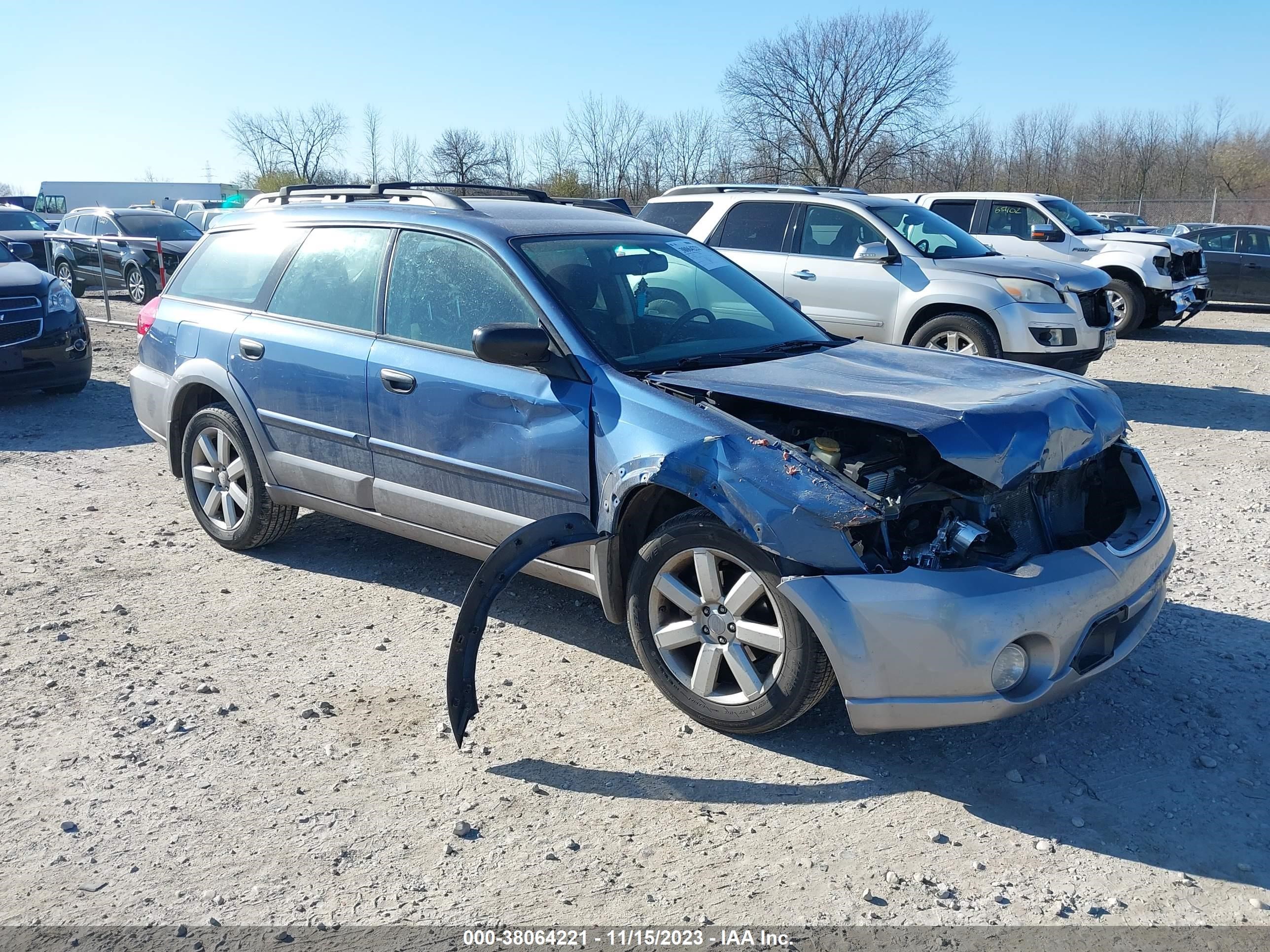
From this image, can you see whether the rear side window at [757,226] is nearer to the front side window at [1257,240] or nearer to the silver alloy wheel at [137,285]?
the front side window at [1257,240]

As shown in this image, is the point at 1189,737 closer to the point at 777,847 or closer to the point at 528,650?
the point at 777,847

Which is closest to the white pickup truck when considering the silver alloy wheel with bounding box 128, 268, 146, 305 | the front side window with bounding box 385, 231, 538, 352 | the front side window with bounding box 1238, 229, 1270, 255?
the front side window with bounding box 1238, 229, 1270, 255

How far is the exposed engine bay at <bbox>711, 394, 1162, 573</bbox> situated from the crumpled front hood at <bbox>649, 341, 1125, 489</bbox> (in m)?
0.07

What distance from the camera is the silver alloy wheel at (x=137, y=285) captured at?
17969 mm

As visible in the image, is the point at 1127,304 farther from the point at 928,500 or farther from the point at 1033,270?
the point at 928,500

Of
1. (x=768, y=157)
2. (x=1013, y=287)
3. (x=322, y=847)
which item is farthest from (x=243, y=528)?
(x=768, y=157)

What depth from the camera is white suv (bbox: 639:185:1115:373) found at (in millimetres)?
9086

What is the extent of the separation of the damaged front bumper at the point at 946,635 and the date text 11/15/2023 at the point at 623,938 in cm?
82

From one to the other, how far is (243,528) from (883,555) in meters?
3.56

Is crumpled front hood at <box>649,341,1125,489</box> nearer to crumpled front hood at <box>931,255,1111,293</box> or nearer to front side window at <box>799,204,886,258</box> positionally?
crumpled front hood at <box>931,255,1111,293</box>

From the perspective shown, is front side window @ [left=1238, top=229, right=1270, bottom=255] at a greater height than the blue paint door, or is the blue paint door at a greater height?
front side window @ [left=1238, top=229, right=1270, bottom=255]

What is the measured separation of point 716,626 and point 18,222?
2458 cm

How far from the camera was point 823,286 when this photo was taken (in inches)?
378

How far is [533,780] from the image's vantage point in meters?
3.45
